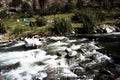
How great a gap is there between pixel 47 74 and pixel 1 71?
140 inches

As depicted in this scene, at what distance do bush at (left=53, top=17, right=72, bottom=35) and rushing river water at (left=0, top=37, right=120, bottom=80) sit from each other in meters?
5.05

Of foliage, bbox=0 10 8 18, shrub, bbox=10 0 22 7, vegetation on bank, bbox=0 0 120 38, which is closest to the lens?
vegetation on bank, bbox=0 0 120 38

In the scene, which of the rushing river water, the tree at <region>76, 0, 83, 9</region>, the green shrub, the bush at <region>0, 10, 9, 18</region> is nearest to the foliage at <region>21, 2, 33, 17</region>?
the bush at <region>0, 10, 9, 18</region>

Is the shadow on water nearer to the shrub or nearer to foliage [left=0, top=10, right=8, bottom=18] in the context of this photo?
foliage [left=0, top=10, right=8, bottom=18]

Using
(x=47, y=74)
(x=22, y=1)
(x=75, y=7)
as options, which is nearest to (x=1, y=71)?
(x=47, y=74)

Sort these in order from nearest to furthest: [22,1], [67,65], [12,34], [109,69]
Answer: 1. [109,69]
2. [67,65]
3. [12,34]
4. [22,1]

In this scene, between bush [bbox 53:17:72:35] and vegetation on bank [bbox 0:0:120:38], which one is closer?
bush [bbox 53:17:72:35]

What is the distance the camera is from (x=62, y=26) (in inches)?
1233

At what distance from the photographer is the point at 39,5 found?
172ft

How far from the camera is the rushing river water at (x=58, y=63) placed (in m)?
16.8

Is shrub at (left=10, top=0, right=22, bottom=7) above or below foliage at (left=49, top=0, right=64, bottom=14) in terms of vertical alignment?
above

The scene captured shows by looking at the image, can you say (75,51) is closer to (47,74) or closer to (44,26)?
(47,74)

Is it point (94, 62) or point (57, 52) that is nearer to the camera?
point (94, 62)

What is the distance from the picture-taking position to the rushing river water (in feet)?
55.3
